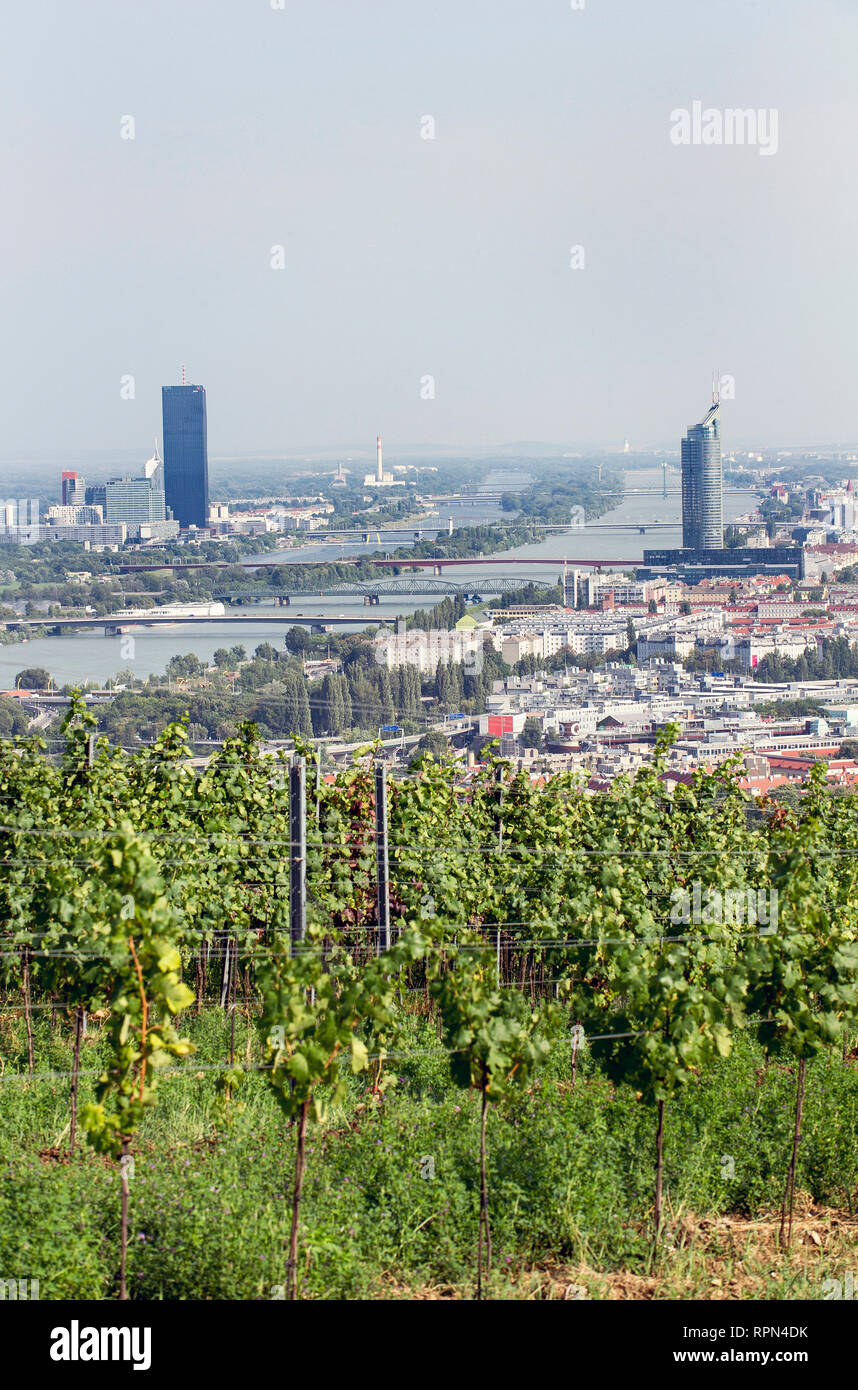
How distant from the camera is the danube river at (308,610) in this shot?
3134cm

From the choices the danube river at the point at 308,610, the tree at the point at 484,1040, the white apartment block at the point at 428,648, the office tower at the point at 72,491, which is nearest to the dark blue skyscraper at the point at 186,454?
the office tower at the point at 72,491

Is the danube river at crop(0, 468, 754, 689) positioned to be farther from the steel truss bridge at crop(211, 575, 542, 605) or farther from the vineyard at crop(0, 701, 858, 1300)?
the vineyard at crop(0, 701, 858, 1300)

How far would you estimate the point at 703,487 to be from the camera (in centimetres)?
7231

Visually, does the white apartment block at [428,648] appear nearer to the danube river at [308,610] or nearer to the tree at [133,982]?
the danube river at [308,610]

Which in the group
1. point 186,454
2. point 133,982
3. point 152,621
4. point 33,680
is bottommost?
point 33,680

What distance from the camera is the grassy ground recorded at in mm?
4156

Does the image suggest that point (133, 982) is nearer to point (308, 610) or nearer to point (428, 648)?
point (428, 648)

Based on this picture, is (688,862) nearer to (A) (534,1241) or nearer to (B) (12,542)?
(A) (534,1241)

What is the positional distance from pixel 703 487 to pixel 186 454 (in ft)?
86.1

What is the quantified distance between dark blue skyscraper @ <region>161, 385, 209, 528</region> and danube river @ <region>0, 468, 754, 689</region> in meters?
10.3

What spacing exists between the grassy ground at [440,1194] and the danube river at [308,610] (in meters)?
22.7

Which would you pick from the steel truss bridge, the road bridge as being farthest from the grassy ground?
the steel truss bridge

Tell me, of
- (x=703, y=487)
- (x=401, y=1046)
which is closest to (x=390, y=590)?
(x=703, y=487)
